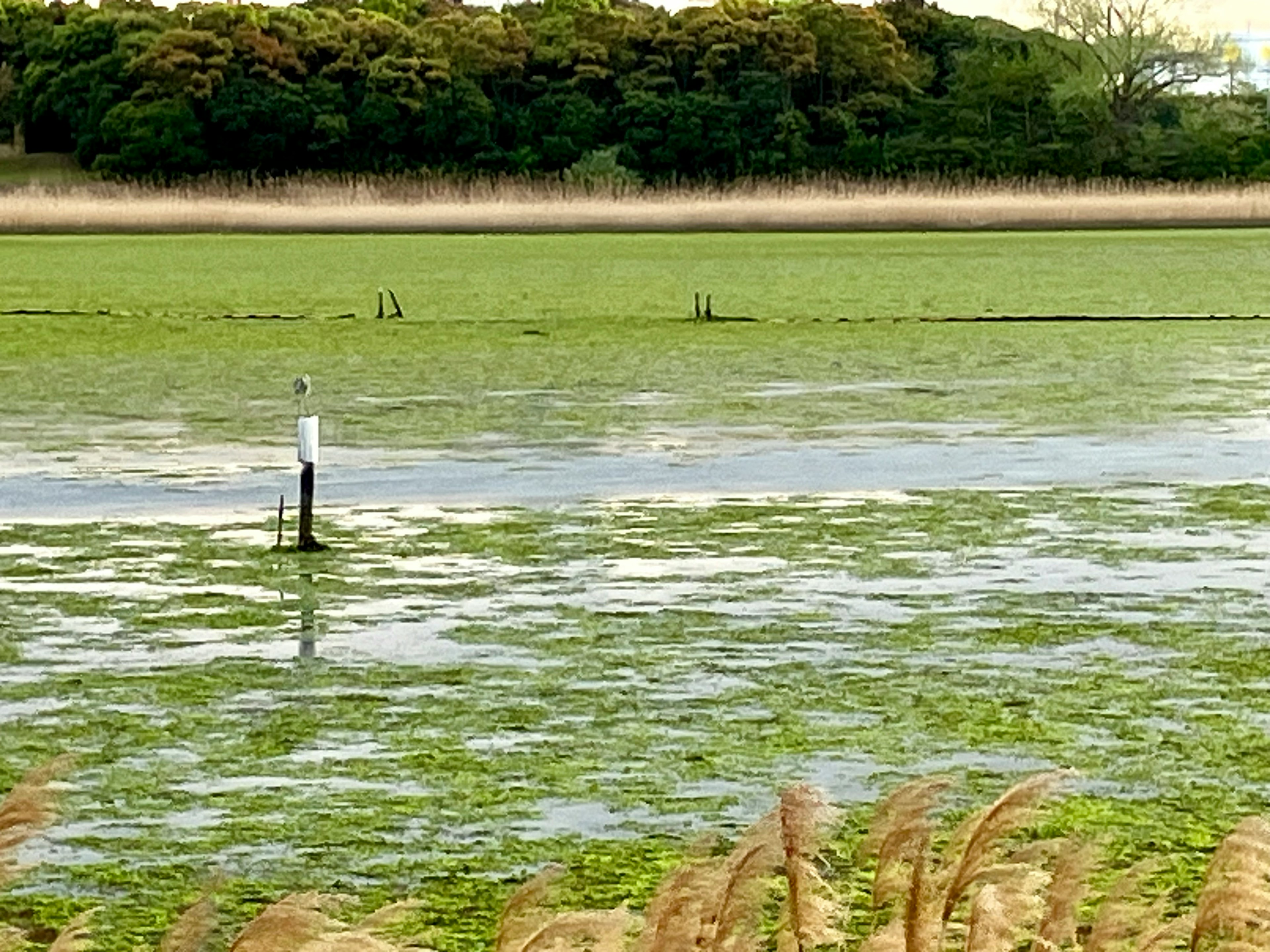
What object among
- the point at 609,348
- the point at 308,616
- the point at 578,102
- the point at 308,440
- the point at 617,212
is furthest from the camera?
the point at 578,102

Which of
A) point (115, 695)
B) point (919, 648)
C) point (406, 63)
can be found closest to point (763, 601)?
point (919, 648)

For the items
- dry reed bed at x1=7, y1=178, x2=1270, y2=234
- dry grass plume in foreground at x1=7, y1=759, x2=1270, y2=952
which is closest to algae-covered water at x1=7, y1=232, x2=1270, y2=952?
dry grass plume in foreground at x1=7, y1=759, x2=1270, y2=952

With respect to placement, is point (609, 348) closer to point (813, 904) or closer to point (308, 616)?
point (308, 616)

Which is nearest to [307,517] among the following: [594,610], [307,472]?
[307,472]

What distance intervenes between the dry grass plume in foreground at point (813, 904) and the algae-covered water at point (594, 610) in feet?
5.96

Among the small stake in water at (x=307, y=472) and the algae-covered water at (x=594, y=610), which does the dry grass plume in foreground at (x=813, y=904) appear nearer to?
the algae-covered water at (x=594, y=610)

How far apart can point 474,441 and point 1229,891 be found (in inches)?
450

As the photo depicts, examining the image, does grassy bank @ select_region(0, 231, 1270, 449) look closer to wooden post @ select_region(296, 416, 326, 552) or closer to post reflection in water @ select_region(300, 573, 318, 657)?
wooden post @ select_region(296, 416, 326, 552)

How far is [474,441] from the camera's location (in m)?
14.9

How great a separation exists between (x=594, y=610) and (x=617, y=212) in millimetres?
38736

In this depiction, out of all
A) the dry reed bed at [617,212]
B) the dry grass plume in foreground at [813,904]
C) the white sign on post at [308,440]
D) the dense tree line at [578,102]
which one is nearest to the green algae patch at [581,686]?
the white sign on post at [308,440]

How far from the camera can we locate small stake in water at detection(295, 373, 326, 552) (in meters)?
10.5

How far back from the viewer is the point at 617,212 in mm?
47969

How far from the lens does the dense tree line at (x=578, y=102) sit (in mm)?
69125
